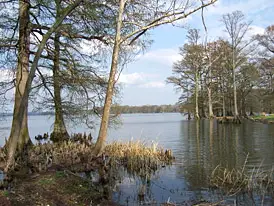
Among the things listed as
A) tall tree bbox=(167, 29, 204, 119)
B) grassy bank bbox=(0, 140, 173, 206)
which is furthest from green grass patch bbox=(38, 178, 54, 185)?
tall tree bbox=(167, 29, 204, 119)

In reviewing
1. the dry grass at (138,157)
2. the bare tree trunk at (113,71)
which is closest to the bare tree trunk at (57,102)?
the dry grass at (138,157)

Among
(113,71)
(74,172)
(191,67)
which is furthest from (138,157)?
(191,67)

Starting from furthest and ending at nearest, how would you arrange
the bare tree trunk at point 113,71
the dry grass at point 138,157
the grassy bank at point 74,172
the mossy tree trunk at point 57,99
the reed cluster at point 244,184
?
the mossy tree trunk at point 57,99 < the dry grass at point 138,157 < the bare tree trunk at point 113,71 < the reed cluster at point 244,184 < the grassy bank at point 74,172

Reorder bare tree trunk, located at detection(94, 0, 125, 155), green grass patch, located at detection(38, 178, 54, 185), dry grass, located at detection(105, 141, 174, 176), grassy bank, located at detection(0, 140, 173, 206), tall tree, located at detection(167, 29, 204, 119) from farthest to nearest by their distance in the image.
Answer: tall tree, located at detection(167, 29, 204, 119) < dry grass, located at detection(105, 141, 174, 176) < bare tree trunk, located at detection(94, 0, 125, 155) < green grass patch, located at detection(38, 178, 54, 185) < grassy bank, located at detection(0, 140, 173, 206)

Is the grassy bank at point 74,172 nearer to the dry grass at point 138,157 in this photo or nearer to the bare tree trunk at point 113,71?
the dry grass at point 138,157

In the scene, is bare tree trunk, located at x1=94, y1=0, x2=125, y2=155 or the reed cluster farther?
bare tree trunk, located at x1=94, y1=0, x2=125, y2=155

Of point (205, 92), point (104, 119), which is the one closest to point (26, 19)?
point (104, 119)

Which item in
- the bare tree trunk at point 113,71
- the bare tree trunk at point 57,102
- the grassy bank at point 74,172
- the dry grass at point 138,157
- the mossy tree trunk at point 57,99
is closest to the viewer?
the grassy bank at point 74,172

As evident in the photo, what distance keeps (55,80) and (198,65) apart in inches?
1214

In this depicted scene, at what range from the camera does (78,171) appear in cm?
973

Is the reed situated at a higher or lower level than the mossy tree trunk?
lower

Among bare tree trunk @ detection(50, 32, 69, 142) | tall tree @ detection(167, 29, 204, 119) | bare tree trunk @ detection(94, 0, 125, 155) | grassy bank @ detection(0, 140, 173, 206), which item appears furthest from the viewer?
tall tree @ detection(167, 29, 204, 119)

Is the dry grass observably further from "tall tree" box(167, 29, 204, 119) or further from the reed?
"tall tree" box(167, 29, 204, 119)

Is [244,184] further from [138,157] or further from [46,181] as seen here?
[46,181]
